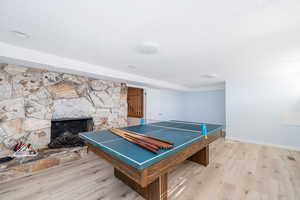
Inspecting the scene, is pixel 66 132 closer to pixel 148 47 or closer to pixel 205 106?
pixel 148 47

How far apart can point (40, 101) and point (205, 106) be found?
6.41 m

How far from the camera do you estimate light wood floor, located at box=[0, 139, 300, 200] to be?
1710 millimetres

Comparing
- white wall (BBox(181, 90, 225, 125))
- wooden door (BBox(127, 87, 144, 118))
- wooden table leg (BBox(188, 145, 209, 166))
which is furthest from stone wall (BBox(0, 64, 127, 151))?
white wall (BBox(181, 90, 225, 125))

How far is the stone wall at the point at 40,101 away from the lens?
2.35 metres

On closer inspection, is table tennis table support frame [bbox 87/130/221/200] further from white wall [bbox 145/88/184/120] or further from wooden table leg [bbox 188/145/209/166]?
white wall [bbox 145/88/184/120]

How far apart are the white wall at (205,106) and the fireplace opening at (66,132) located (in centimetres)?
534

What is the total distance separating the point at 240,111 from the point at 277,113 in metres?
0.93

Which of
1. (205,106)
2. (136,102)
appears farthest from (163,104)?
(205,106)

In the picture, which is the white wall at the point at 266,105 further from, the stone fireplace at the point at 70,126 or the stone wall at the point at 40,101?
the stone fireplace at the point at 70,126

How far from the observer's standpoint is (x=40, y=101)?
8.92 feet

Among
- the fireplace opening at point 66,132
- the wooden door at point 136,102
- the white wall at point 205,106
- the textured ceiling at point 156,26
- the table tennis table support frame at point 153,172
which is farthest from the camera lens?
the white wall at point 205,106

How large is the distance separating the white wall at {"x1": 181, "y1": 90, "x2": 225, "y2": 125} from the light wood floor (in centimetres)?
304

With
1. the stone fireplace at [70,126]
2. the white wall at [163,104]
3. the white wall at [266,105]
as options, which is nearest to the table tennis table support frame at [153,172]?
the stone fireplace at [70,126]

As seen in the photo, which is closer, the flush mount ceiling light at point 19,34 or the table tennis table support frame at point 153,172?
the table tennis table support frame at point 153,172
